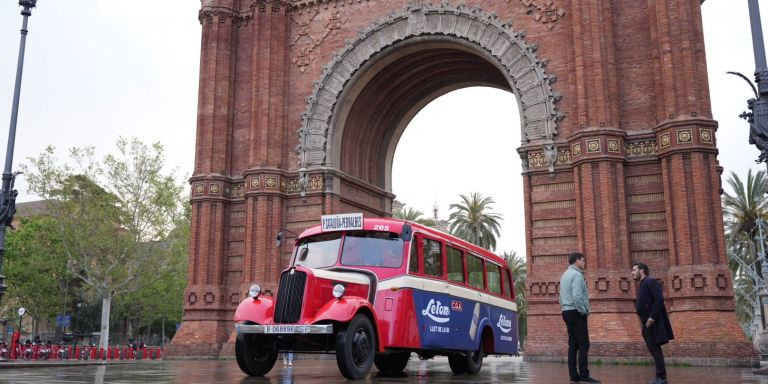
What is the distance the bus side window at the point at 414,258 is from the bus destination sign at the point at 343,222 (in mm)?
1071

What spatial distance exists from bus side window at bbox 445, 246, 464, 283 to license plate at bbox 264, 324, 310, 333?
4155mm

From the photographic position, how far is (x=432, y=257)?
43.8ft

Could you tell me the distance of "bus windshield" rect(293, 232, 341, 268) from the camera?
12609 mm

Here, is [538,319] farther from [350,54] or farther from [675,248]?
[350,54]

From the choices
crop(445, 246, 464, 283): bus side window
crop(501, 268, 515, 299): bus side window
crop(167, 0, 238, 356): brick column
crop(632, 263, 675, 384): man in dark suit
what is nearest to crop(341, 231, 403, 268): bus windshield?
crop(445, 246, 464, 283): bus side window

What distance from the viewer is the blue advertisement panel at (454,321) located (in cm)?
1280

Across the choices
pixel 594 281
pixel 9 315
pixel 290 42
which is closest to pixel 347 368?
pixel 594 281

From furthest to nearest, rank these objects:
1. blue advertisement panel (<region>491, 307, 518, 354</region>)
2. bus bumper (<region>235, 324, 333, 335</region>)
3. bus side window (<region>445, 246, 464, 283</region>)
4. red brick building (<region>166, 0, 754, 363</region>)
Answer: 1. red brick building (<region>166, 0, 754, 363</region>)
2. blue advertisement panel (<region>491, 307, 518, 354</region>)
3. bus side window (<region>445, 246, 464, 283</region>)
4. bus bumper (<region>235, 324, 333, 335</region>)

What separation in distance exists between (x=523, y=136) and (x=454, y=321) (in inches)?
454

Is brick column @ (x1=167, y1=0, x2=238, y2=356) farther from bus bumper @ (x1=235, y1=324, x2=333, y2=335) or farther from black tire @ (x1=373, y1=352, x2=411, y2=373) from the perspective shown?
bus bumper @ (x1=235, y1=324, x2=333, y2=335)

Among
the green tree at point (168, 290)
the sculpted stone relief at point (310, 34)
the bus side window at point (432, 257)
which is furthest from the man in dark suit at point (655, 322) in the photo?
the green tree at point (168, 290)

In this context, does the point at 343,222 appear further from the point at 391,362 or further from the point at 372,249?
the point at 391,362

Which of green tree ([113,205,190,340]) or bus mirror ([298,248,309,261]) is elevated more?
green tree ([113,205,190,340])

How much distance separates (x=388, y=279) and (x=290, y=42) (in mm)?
18481
